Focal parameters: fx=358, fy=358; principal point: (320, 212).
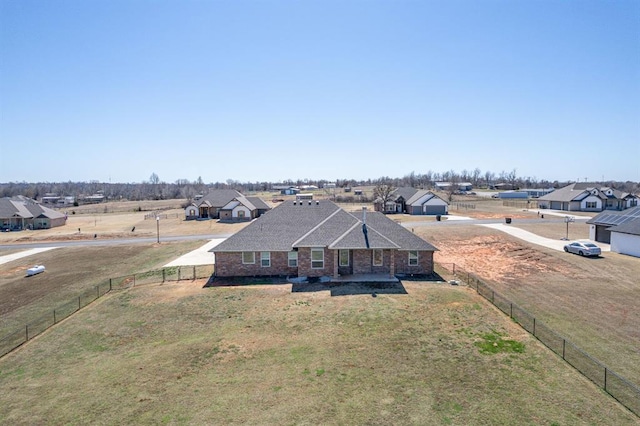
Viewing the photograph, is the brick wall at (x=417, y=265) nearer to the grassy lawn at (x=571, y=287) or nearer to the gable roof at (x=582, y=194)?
the grassy lawn at (x=571, y=287)

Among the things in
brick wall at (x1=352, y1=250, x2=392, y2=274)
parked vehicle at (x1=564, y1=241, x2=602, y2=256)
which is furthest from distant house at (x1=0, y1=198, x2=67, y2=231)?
parked vehicle at (x1=564, y1=241, x2=602, y2=256)

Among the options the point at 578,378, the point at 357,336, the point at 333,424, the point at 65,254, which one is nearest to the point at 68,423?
the point at 333,424

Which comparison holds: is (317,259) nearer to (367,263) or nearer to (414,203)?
(367,263)

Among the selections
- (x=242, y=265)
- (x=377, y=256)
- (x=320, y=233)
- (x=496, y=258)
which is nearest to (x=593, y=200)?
(x=496, y=258)

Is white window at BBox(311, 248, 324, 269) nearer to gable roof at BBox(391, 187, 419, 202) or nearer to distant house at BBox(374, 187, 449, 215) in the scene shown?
distant house at BBox(374, 187, 449, 215)

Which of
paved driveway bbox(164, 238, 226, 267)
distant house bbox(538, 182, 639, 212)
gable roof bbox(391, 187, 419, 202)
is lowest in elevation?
paved driveway bbox(164, 238, 226, 267)
